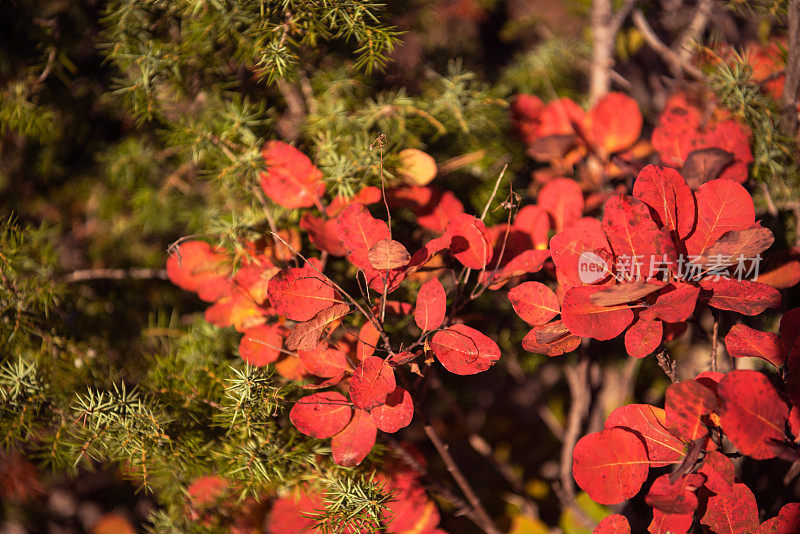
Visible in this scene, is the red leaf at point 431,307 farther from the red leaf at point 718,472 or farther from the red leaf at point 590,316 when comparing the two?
the red leaf at point 718,472

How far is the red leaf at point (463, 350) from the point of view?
1.29ft

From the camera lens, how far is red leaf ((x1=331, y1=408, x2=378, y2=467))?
41cm

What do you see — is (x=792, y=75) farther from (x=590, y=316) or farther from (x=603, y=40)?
(x=590, y=316)

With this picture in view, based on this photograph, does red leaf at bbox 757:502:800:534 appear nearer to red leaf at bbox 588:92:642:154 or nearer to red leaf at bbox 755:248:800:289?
red leaf at bbox 755:248:800:289

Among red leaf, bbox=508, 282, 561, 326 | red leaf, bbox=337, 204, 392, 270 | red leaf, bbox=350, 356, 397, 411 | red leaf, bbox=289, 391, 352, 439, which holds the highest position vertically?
red leaf, bbox=337, 204, 392, 270

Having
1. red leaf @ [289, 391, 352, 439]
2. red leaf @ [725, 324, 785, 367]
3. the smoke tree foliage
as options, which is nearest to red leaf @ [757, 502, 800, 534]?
the smoke tree foliage

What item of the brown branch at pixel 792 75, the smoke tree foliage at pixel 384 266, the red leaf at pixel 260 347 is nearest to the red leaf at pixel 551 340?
the smoke tree foliage at pixel 384 266

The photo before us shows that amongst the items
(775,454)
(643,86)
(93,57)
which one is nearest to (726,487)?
(775,454)

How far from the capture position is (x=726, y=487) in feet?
1.25

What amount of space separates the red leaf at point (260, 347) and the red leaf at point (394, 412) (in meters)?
0.11

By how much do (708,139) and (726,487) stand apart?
33 cm

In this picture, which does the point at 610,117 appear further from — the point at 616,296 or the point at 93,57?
the point at 93,57

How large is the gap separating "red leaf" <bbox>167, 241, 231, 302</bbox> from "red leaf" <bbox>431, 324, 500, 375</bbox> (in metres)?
0.24

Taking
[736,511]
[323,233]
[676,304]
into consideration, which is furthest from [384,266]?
[736,511]
